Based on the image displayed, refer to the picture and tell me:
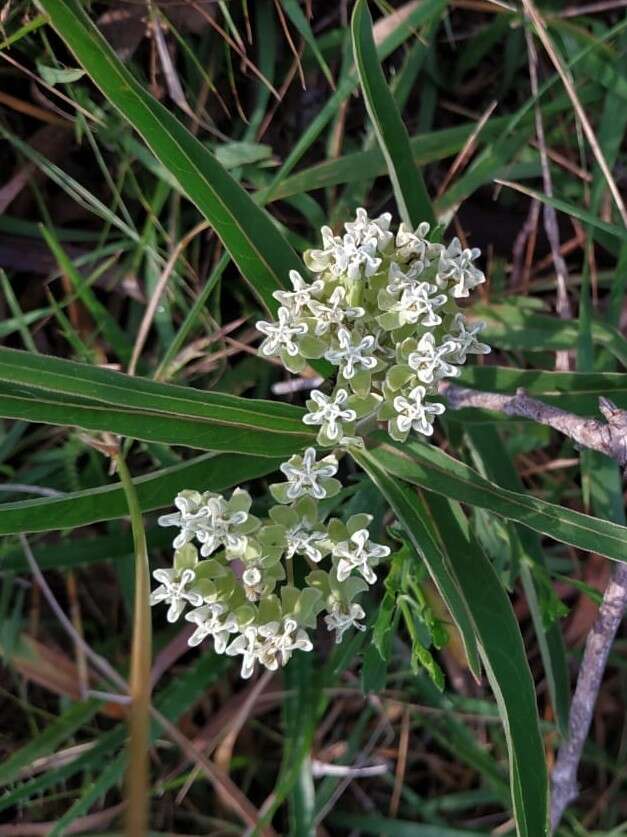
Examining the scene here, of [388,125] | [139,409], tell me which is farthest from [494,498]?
[388,125]

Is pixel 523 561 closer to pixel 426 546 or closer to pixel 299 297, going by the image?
pixel 426 546

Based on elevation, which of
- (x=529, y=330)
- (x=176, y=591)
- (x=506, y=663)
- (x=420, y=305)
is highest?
(x=529, y=330)

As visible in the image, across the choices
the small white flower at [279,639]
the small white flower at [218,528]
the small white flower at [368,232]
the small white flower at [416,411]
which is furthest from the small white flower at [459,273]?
the small white flower at [279,639]

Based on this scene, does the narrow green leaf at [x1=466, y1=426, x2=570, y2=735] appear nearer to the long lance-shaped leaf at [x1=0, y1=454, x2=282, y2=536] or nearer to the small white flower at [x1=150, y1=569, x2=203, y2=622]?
the long lance-shaped leaf at [x1=0, y1=454, x2=282, y2=536]

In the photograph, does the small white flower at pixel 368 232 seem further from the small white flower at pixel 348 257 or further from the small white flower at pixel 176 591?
the small white flower at pixel 176 591

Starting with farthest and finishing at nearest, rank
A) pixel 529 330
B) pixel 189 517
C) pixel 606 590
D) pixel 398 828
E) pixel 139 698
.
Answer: pixel 398 828
pixel 529 330
pixel 606 590
pixel 189 517
pixel 139 698

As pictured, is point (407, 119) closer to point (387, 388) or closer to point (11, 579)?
point (387, 388)

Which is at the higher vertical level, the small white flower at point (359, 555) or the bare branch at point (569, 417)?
the bare branch at point (569, 417)
